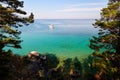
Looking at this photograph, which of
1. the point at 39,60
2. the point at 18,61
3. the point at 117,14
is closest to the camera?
the point at 117,14

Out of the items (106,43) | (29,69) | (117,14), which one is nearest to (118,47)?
(106,43)

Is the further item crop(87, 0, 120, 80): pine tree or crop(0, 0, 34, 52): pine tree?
crop(87, 0, 120, 80): pine tree

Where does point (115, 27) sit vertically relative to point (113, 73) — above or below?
above

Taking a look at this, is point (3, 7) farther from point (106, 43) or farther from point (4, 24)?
point (106, 43)

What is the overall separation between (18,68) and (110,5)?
16.4 m

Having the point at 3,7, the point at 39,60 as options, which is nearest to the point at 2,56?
the point at 3,7

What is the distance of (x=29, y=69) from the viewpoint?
33.7m

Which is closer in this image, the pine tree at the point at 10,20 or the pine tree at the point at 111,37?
the pine tree at the point at 10,20

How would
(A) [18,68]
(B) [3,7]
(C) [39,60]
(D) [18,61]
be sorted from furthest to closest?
(C) [39,60]
(D) [18,61]
(A) [18,68]
(B) [3,7]

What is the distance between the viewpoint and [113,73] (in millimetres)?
22375

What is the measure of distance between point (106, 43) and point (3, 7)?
10690 mm

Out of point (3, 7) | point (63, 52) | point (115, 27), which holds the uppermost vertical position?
point (3, 7)

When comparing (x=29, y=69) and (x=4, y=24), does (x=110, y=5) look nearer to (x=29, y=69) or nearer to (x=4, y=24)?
(x=4, y=24)

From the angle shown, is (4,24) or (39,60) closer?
(4,24)
